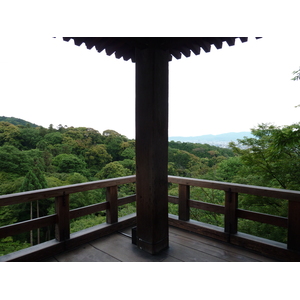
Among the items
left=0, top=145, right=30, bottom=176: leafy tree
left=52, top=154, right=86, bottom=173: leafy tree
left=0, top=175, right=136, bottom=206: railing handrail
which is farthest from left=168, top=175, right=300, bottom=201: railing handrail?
left=0, top=145, right=30, bottom=176: leafy tree

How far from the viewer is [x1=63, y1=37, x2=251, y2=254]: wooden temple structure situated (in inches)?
73.5

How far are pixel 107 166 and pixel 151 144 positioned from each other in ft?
53.0

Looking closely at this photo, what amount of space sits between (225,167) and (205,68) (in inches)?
371

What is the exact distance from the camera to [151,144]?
1.88m

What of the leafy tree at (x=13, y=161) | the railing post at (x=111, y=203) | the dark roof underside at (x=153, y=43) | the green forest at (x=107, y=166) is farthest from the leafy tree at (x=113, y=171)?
the dark roof underside at (x=153, y=43)

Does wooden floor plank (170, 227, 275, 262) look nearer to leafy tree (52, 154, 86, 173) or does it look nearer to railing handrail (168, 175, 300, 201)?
railing handrail (168, 175, 300, 201)

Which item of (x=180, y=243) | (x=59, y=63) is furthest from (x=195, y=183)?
(x=59, y=63)

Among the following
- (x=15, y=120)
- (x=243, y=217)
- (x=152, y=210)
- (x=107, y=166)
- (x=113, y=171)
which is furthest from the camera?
(x=15, y=120)

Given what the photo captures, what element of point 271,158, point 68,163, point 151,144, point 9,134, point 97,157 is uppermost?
point 9,134

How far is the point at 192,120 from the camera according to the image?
21.8 meters

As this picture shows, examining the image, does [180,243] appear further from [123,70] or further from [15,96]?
[15,96]

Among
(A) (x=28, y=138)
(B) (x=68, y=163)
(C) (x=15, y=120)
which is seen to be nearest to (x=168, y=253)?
(B) (x=68, y=163)

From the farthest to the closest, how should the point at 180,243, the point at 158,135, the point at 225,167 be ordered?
the point at 225,167 → the point at 180,243 → the point at 158,135

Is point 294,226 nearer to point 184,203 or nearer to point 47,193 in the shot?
point 184,203
